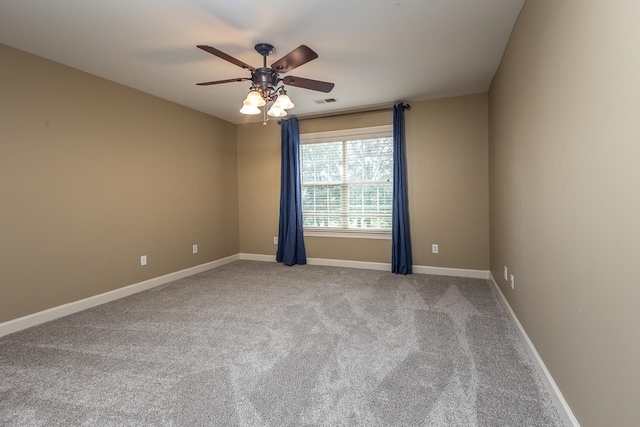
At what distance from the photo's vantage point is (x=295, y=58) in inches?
90.8

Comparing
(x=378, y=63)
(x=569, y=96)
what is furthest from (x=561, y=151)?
(x=378, y=63)

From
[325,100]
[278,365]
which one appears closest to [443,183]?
[325,100]

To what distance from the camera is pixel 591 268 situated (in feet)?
4.00

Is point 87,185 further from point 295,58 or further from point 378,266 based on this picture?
point 378,266

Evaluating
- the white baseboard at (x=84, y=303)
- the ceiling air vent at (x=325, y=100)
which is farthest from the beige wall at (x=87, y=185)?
the ceiling air vent at (x=325, y=100)

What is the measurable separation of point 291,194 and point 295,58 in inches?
104

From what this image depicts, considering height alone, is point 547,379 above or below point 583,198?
below

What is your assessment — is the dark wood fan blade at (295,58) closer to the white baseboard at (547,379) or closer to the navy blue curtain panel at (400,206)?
the navy blue curtain panel at (400,206)

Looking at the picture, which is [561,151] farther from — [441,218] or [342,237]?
[342,237]

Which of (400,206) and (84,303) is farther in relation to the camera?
(400,206)

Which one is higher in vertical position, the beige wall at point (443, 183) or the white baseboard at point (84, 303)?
the beige wall at point (443, 183)

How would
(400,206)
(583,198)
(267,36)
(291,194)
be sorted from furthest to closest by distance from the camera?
(291,194), (400,206), (267,36), (583,198)

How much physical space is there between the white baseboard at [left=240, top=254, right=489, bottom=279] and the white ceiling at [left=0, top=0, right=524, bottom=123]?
2.37 m

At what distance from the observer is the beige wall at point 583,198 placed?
98cm
